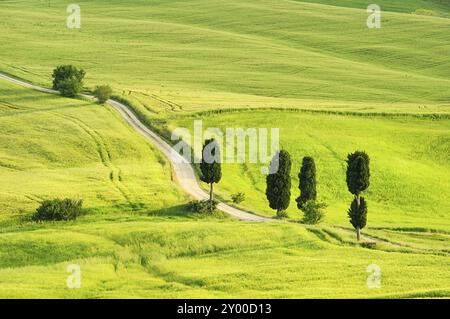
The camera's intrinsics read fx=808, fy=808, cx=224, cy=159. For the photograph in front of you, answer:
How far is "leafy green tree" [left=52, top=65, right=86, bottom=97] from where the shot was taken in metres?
100.0

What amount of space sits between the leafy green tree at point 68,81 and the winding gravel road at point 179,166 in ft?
6.19

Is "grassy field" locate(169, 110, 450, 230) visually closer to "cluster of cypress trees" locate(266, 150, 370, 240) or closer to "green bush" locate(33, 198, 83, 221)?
"cluster of cypress trees" locate(266, 150, 370, 240)

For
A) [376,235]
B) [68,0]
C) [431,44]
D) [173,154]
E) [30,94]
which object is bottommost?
[376,235]

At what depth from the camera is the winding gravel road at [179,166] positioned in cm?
6377

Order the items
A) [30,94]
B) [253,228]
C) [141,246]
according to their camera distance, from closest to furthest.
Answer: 1. [141,246]
2. [253,228]
3. [30,94]

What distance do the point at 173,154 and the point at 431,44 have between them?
8811cm

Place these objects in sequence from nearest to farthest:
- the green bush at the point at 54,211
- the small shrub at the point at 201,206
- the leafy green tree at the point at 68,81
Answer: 1. the green bush at the point at 54,211
2. the small shrub at the point at 201,206
3. the leafy green tree at the point at 68,81

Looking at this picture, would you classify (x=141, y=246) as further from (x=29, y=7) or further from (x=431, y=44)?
(x=29, y=7)

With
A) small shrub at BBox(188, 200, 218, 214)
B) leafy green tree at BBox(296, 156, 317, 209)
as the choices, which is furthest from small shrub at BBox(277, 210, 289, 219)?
small shrub at BBox(188, 200, 218, 214)

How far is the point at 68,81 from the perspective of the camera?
327 feet

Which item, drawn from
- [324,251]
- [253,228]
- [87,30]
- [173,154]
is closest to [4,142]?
[173,154]

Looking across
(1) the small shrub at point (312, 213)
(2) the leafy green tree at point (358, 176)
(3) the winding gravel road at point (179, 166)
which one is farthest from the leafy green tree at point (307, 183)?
(2) the leafy green tree at point (358, 176)

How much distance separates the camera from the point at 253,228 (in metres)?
53.4

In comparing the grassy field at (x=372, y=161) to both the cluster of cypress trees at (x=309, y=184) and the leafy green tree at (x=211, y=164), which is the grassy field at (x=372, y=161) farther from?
the leafy green tree at (x=211, y=164)
